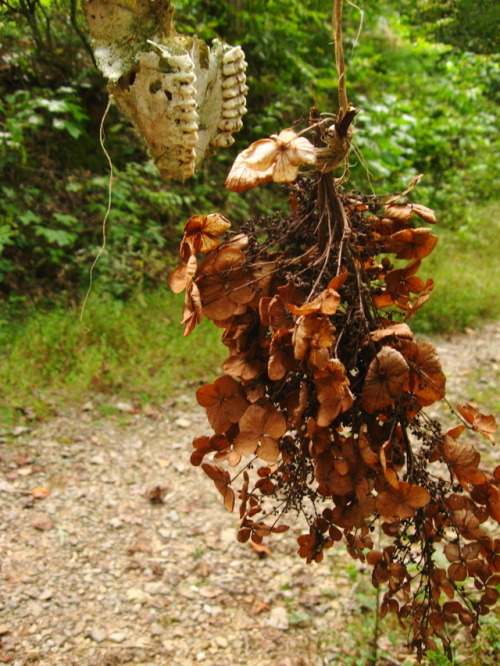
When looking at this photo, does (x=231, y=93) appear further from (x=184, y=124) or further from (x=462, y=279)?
(x=462, y=279)

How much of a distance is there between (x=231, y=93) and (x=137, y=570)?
1.95 meters

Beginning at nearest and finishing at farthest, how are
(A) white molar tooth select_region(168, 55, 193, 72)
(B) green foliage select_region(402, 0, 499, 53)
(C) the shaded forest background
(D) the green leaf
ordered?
1. (A) white molar tooth select_region(168, 55, 193, 72)
2. (B) green foliage select_region(402, 0, 499, 53)
3. (C) the shaded forest background
4. (D) the green leaf

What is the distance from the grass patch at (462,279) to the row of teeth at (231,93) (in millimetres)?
3522

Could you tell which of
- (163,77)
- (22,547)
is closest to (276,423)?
(163,77)

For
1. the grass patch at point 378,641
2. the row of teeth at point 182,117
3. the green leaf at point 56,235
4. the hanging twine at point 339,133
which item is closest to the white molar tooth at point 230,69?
the row of teeth at point 182,117

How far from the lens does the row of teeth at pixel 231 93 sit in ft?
3.84

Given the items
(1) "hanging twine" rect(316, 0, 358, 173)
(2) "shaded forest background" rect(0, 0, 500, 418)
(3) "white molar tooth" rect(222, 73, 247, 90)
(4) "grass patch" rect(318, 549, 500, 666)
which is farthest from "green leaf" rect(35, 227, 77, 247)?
(1) "hanging twine" rect(316, 0, 358, 173)

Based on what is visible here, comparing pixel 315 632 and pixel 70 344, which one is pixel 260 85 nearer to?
pixel 70 344

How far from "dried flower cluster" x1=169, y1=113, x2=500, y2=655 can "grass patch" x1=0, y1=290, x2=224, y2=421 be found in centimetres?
248

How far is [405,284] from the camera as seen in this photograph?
109 cm

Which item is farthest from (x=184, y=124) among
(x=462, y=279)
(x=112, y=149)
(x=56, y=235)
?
(x=462, y=279)

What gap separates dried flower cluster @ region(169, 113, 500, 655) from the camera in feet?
3.00

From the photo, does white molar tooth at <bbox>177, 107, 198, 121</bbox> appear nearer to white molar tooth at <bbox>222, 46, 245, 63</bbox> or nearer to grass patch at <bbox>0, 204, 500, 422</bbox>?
white molar tooth at <bbox>222, 46, 245, 63</bbox>

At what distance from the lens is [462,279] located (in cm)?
506
